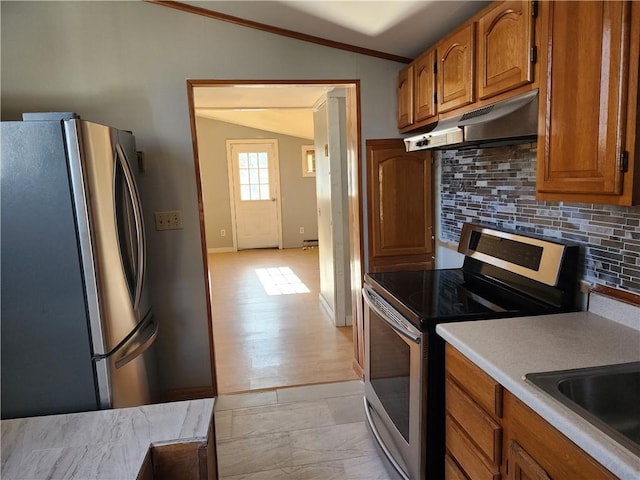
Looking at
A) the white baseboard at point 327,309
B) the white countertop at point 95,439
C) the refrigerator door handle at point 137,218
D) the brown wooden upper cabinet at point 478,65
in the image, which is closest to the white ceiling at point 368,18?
the brown wooden upper cabinet at point 478,65

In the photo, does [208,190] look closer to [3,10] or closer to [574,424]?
[3,10]

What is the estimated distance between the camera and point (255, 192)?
8.42 meters

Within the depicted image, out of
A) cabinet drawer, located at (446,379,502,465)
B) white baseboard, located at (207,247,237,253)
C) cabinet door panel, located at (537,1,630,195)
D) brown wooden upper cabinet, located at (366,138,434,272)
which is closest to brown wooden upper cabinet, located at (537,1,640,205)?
cabinet door panel, located at (537,1,630,195)

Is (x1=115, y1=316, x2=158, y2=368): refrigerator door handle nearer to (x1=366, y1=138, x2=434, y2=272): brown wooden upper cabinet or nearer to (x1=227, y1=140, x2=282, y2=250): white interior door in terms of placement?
(x1=366, y1=138, x2=434, y2=272): brown wooden upper cabinet

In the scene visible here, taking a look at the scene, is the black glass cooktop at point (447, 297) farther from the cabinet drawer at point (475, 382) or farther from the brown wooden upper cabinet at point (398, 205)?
the brown wooden upper cabinet at point (398, 205)

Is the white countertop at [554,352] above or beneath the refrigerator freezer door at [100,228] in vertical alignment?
beneath

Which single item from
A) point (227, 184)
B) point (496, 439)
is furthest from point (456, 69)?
point (227, 184)

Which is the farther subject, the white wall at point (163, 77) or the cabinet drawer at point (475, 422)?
the white wall at point (163, 77)

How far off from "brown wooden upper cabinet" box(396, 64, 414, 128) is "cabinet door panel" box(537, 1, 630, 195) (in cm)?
114

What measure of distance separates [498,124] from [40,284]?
189 cm

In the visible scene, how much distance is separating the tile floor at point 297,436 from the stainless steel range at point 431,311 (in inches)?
7.0

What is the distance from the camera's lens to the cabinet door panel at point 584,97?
111 centimetres

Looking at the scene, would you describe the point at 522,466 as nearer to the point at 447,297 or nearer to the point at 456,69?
the point at 447,297

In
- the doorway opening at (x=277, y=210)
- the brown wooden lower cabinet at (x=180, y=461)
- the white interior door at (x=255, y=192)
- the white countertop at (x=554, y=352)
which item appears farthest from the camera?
the white interior door at (x=255, y=192)
